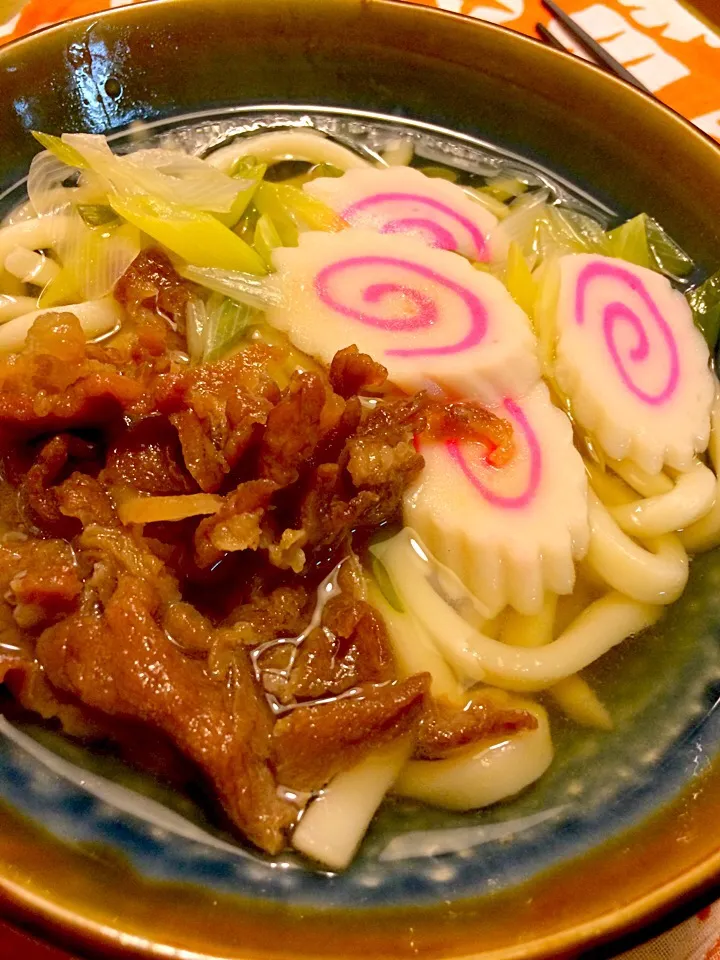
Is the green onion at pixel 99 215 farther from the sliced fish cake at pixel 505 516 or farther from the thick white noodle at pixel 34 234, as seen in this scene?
the sliced fish cake at pixel 505 516

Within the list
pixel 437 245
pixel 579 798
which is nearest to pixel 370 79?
pixel 437 245

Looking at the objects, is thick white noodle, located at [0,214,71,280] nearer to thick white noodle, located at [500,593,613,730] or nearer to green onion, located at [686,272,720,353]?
thick white noodle, located at [500,593,613,730]

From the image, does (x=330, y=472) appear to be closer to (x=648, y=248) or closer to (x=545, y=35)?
(x=648, y=248)

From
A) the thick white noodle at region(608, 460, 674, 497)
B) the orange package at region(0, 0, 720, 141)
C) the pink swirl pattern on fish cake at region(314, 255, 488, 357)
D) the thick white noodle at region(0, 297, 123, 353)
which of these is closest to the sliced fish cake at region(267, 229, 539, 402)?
the pink swirl pattern on fish cake at region(314, 255, 488, 357)

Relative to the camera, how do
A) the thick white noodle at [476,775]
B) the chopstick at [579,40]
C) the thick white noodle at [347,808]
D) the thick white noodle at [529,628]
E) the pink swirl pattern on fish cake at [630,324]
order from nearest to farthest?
the thick white noodle at [347,808]
the thick white noodle at [476,775]
the thick white noodle at [529,628]
the pink swirl pattern on fish cake at [630,324]
the chopstick at [579,40]

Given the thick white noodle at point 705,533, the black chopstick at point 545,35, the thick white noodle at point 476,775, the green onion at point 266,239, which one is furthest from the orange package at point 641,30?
the thick white noodle at point 476,775

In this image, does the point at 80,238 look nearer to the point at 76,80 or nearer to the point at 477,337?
the point at 76,80
